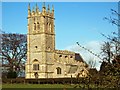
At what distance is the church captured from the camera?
172ft

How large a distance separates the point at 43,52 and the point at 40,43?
1762 mm

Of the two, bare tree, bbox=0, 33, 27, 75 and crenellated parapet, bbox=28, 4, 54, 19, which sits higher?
crenellated parapet, bbox=28, 4, 54, 19

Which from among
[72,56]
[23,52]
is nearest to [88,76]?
[23,52]

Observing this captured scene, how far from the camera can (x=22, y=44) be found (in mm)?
53281

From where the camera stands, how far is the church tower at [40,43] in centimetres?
5225

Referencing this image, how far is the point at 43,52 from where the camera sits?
52.8 metres

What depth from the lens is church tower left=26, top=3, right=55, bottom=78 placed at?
5225 cm

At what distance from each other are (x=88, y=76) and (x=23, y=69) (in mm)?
50642

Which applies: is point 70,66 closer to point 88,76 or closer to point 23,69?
point 23,69

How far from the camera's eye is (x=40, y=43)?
53719 mm

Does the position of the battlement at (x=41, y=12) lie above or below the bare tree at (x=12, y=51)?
above

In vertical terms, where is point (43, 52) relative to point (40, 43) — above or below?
below

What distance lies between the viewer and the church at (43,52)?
5244 cm

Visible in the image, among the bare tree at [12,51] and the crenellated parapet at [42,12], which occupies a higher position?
the crenellated parapet at [42,12]
